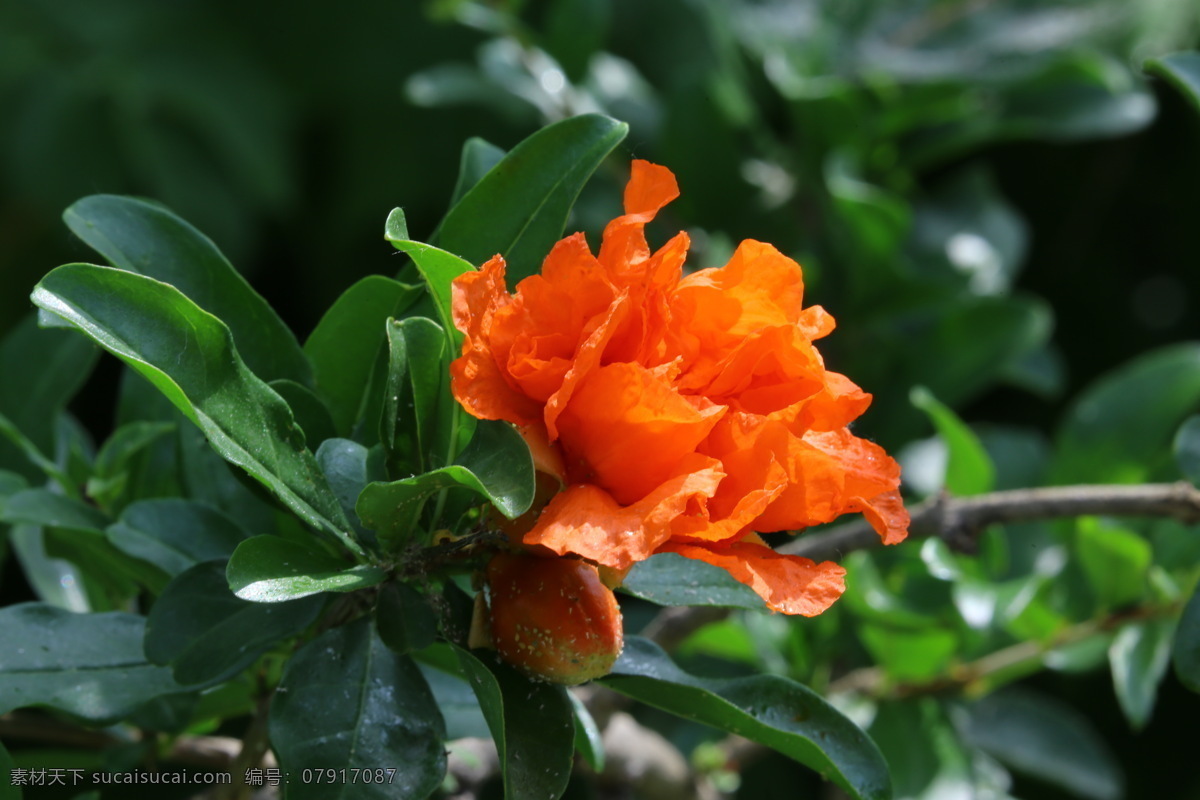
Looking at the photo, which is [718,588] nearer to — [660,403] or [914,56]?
[660,403]

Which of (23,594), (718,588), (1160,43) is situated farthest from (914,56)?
(23,594)

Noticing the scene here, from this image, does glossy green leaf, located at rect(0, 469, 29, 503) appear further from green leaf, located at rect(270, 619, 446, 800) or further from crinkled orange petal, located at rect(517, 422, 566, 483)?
crinkled orange petal, located at rect(517, 422, 566, 483)

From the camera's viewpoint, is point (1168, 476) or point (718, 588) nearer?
point (718, 588)

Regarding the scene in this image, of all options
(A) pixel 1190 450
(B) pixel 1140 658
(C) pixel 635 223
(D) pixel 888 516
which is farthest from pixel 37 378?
(B) pixel 1140 658

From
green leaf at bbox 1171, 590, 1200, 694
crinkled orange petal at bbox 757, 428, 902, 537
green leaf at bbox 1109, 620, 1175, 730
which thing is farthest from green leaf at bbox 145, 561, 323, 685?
green leaf at bbox 1109, 620, 1175, 730

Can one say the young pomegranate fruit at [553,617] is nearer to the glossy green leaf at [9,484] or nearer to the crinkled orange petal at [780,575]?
the crinkled orange petal at [780,575]

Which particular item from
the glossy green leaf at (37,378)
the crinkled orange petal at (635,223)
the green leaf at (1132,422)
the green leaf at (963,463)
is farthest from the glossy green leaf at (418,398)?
the green leaf at (1132,422)
